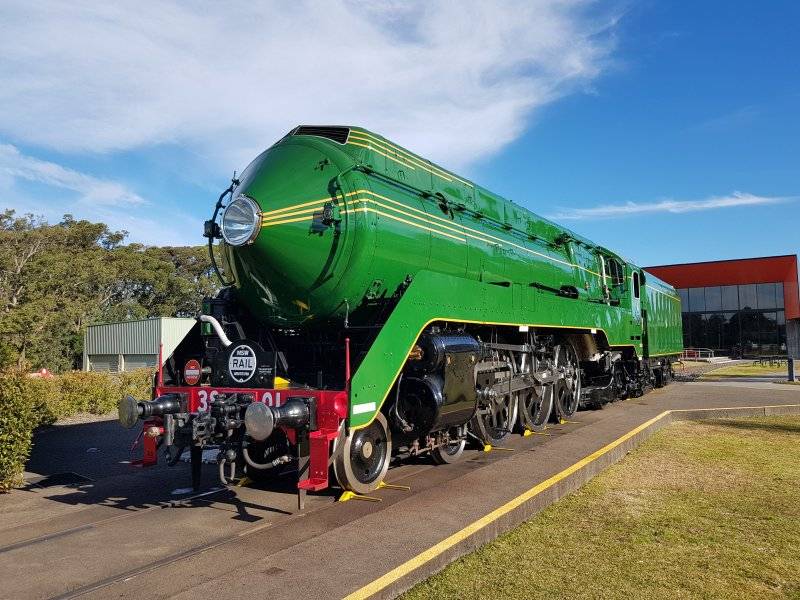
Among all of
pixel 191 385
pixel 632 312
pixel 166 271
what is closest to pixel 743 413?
pixel 632 312

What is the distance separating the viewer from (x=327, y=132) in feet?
23.1

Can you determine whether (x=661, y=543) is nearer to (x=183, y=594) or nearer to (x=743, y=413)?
(x=183, y=594)

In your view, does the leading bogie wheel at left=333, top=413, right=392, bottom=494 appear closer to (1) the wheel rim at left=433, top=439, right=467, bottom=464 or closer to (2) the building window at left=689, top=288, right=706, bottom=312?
(1) the wheel rim at left=433, top=439, right=467, bottom=464

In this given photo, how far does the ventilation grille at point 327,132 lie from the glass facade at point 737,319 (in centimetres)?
4783

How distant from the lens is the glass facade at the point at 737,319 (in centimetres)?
4612

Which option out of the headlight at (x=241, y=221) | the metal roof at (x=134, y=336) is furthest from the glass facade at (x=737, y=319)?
the headlight at (x=241, y=221)

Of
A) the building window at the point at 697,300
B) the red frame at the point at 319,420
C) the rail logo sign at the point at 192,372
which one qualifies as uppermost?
the building window at the point at 697,300

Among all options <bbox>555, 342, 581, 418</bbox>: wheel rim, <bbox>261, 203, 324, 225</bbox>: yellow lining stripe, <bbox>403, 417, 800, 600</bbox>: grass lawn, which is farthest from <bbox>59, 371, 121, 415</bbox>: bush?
<bbox>403, 417, 800, 600</bbox>: grass lawn

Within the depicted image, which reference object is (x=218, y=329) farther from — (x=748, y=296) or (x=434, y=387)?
(x=748, y=296)

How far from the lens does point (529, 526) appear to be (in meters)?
5.52

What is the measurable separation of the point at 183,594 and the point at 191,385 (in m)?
3.04

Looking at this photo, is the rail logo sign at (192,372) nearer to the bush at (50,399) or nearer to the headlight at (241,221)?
the headlight at (241,221)

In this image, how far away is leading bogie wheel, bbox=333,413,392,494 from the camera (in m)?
6.09

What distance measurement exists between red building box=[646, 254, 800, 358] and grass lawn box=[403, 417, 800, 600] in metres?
44.0
